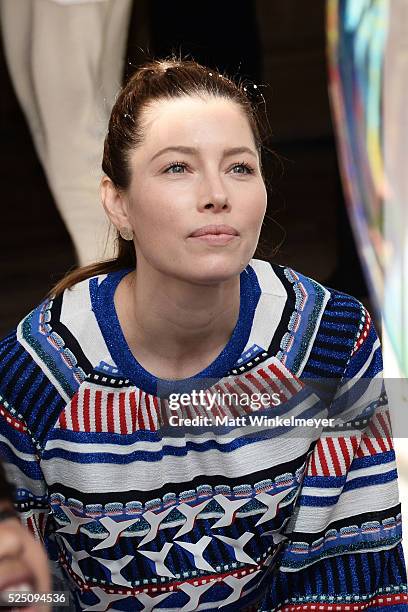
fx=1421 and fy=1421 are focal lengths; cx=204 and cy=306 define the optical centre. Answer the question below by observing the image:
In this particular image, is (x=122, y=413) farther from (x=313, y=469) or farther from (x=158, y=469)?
(x=313, y=469)

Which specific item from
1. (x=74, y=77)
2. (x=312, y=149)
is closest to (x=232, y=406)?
(x=74, y=77)

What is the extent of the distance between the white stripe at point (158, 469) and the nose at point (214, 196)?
1.08 ft

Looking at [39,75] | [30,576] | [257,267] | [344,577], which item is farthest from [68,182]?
[30,576]

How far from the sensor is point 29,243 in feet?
12.8

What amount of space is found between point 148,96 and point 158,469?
19.1 inches

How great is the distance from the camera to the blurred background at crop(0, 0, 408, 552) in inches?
117

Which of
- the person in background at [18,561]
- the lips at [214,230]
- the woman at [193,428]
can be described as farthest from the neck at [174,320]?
the person in background at [18,561]

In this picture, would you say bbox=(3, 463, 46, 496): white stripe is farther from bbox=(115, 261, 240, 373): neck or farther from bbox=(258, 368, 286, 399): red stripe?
bbox=(258, 368, 286, 399): red stripe

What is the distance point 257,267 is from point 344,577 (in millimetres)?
436

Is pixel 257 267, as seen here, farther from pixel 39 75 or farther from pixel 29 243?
pixel 29 243

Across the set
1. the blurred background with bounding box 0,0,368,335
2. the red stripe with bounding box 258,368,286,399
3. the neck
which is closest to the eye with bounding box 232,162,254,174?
the neck

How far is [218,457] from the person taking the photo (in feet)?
6.08

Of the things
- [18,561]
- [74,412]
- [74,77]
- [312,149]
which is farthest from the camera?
[312,149]

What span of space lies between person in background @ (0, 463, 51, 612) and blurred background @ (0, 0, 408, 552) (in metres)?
1.17
